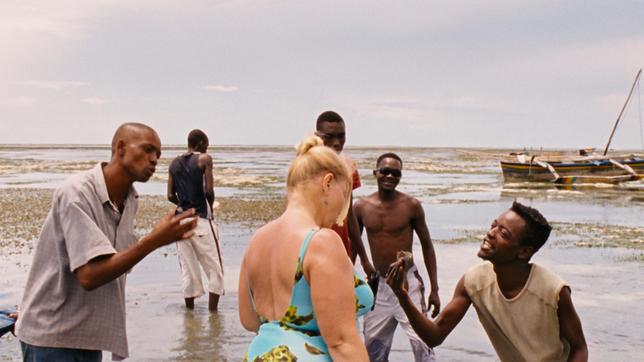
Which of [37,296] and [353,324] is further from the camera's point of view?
[37,296]

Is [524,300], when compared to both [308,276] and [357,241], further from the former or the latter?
[357,241]

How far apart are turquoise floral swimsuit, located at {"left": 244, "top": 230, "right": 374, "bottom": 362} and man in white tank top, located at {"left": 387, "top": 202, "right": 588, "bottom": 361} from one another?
0.89 meters

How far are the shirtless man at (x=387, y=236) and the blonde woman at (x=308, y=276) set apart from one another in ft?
9.34

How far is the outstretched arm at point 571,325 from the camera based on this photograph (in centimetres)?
337

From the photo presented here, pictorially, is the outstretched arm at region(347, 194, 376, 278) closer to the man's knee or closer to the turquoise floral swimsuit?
the man's knee

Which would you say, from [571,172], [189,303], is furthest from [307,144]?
[571,172]

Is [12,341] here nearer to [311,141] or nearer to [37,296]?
[37,296]

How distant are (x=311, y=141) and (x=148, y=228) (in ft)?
47.5

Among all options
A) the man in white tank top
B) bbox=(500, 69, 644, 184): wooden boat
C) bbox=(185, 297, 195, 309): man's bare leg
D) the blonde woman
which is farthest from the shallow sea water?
bbox=(500, 69, 644, 184): wooden boat

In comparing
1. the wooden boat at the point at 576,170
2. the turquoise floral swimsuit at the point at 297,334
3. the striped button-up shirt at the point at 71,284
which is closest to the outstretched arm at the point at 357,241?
the striped button-up shirt at the point at 71,284

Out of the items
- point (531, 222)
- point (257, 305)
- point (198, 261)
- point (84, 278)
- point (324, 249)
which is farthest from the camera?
point (198, 261)

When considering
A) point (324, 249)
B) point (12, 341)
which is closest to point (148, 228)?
point (12, 341)

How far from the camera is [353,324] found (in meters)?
2.46

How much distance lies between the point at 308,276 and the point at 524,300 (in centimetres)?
147
